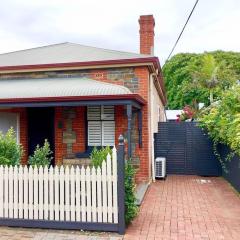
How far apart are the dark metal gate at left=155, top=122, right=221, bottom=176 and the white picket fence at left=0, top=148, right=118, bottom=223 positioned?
6928 mm

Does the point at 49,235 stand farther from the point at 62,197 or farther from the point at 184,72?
the point at 184,72

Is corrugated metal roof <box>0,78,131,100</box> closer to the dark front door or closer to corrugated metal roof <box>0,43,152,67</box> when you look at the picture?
corrugated metal roof <box>0,43,152,67</box>

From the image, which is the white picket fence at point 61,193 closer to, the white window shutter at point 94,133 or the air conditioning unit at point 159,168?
the white window shutter at point 94,133

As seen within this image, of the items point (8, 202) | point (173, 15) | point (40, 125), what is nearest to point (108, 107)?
point (40, 125)

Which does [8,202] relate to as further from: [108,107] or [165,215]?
[108,107]

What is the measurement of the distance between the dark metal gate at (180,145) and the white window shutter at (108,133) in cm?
251

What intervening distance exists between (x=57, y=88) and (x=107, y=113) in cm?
182

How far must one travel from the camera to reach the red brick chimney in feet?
45.3

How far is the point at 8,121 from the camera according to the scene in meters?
11.3

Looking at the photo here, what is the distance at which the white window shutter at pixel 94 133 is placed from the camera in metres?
10.6

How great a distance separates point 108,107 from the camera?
10602 millimetres

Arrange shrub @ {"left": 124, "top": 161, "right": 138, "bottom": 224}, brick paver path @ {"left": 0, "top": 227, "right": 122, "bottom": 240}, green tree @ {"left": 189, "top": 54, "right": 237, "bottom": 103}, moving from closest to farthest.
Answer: brick paver path @ {"left": 0, "top": 227, "right": 122, "bottom": 240} → shrub @ {"left": 124, "top": 161, "right": 138, "bottom": 224} → green tree @ {"left": 189, "top": 54, "right": 237, "bottom": 103}

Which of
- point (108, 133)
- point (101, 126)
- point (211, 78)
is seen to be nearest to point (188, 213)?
point (108, 133)

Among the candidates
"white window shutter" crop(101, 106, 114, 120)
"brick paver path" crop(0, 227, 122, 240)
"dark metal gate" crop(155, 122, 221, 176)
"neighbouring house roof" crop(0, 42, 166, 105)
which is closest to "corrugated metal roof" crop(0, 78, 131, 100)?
"neighbouring house roof" crop(0, 42, 166, 105)
